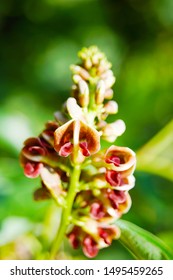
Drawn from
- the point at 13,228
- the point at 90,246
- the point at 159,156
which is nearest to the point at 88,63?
the point at 90,246

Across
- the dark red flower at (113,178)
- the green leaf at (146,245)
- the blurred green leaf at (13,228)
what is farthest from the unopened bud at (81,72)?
the blurred green leaf at (13,228)

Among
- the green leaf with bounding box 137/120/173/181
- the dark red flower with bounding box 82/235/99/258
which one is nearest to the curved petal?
the dark red flower with bounding box 82/235/99/258

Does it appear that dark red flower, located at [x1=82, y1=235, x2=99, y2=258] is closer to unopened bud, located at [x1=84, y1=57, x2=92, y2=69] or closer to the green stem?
the green stem

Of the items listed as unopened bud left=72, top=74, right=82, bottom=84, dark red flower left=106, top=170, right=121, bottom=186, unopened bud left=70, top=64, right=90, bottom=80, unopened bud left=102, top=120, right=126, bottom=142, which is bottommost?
dark red flower left=106, top=170, right=121, bottom=186

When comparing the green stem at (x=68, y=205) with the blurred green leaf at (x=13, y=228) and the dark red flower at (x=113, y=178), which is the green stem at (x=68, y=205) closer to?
the dark red flower at (x=113, y=178)

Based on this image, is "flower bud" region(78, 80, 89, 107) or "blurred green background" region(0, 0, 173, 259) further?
"blurred green background" region(0, 0, 173, 259)

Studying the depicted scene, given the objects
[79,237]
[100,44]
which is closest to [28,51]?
[100,44]

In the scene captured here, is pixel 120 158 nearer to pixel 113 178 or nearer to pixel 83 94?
pixel 113 178

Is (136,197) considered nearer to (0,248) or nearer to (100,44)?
(0,248)
